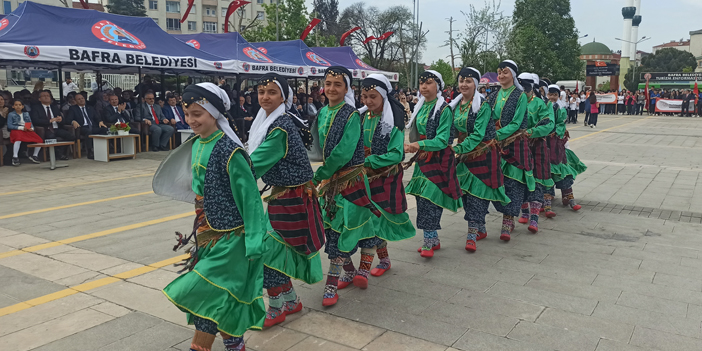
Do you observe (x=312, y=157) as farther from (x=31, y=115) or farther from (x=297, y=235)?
(x=31, y=115)

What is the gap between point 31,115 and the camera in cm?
1175

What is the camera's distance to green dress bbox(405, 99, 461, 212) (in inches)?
193

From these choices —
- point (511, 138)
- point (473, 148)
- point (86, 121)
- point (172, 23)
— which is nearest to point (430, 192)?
point (473, 148)

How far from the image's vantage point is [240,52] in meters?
16.8

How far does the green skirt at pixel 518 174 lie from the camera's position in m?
6.13

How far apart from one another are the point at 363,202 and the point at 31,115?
10.4 meters

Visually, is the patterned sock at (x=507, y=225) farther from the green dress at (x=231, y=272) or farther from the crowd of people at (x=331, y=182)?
the green dress at (x=231, y=272)

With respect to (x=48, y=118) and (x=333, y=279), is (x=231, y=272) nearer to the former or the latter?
(x=333, y=279)

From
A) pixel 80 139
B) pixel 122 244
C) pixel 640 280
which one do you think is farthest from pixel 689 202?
pixel 80 139

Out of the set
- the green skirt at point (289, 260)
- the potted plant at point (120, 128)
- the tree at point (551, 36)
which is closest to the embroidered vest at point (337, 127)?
the green skirt at point (289, 260)

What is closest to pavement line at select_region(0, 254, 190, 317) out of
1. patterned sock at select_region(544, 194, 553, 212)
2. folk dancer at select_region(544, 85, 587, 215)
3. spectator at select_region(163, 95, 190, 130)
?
patterned sock at select_region(544, 194, 553, 212)

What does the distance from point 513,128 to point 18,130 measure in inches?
391

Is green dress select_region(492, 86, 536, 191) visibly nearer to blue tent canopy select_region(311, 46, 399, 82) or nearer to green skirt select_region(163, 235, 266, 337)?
green skirt select_region(163, 235, 266, 337)

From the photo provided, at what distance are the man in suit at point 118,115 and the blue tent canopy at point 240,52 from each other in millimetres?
3562
